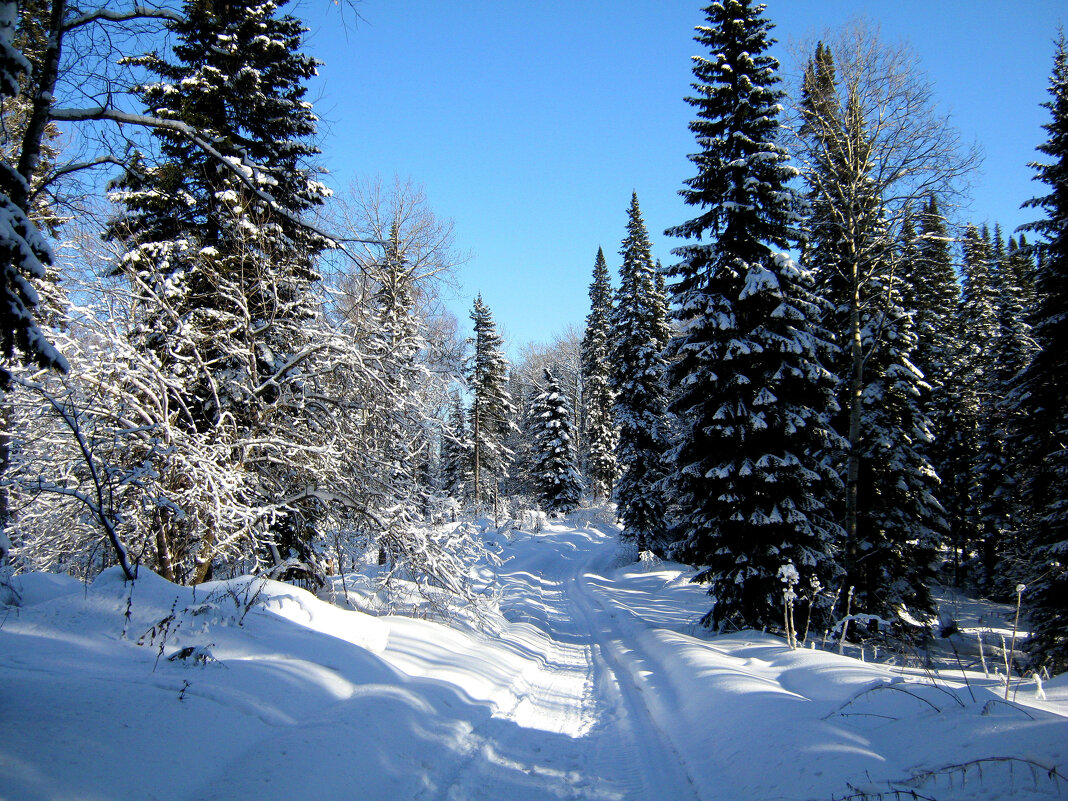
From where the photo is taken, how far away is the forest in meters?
6.06

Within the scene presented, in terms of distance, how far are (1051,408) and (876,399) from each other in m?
4.91

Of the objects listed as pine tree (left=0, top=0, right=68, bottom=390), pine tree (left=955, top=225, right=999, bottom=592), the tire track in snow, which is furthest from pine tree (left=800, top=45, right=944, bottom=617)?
pine tree (left=0, top=0, right=68, bottom=390)

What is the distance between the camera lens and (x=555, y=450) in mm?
38125

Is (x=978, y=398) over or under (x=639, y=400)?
over

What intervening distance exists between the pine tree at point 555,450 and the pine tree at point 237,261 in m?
29.4

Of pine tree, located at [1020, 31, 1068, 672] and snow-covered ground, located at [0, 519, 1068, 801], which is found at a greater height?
pine tree, located at [1020, 31, 1068, 672]

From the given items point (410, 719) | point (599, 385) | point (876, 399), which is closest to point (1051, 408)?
point (876, 399)

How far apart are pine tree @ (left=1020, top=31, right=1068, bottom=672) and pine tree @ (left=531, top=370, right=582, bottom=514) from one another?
26.2m

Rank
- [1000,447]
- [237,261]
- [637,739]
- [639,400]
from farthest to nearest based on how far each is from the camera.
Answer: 1. [639,400]
2. [1000,447]
3. [237,261]
4. [637,739]

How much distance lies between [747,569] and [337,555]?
7694 millimetres

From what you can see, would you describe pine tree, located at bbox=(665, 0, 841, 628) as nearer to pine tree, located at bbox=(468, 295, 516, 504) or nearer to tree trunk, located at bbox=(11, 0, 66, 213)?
tree trunk, located at bbox=(11, 0, 66, 213)

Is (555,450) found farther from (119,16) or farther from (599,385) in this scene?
(119,16)

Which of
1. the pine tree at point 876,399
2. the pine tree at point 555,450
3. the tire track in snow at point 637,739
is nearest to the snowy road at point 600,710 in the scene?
the tire track in snow at point 637,739

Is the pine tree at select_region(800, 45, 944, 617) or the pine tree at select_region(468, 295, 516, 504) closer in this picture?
the pine tree at select_region(800, 45, 944, 617)
